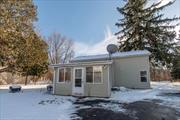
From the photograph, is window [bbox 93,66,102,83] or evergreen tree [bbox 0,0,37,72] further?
evergreen tree [bbox 0,0,37,72]

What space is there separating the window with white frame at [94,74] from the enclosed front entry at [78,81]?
497 millimetres

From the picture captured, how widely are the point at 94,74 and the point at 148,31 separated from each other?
51.7ft

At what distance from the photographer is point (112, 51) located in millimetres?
21172

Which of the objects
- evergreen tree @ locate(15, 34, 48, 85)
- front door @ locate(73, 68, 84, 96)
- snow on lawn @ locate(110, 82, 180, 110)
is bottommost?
snow on lawn @ locate(110, 82, 180, 110)

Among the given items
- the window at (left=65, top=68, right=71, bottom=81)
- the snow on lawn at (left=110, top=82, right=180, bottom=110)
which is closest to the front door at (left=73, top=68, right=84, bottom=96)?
the window at (left=65, top=68, right=71, bottom=81)

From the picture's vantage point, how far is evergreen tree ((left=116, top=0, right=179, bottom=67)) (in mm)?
25459

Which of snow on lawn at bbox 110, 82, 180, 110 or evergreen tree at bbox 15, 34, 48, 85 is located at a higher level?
evergreen tree at bbox 15, 34, 48, 85

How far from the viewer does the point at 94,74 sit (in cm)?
1384

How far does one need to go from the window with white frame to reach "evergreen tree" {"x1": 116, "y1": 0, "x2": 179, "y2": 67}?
566 inches

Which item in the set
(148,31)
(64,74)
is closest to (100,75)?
(64,74)

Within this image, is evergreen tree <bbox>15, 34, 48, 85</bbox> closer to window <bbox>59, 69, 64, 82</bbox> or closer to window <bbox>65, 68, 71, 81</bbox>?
window <bbox>59, 69, 64, 82</bbox>

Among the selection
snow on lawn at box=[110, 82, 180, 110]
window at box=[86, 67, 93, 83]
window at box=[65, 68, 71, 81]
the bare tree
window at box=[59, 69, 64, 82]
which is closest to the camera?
snow on lawn at box=[110, 82, 180, 110]

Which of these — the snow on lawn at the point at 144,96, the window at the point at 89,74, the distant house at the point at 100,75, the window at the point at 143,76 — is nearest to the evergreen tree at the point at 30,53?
the distant house at the point at 100,75

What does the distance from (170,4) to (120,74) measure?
52.1 ft
